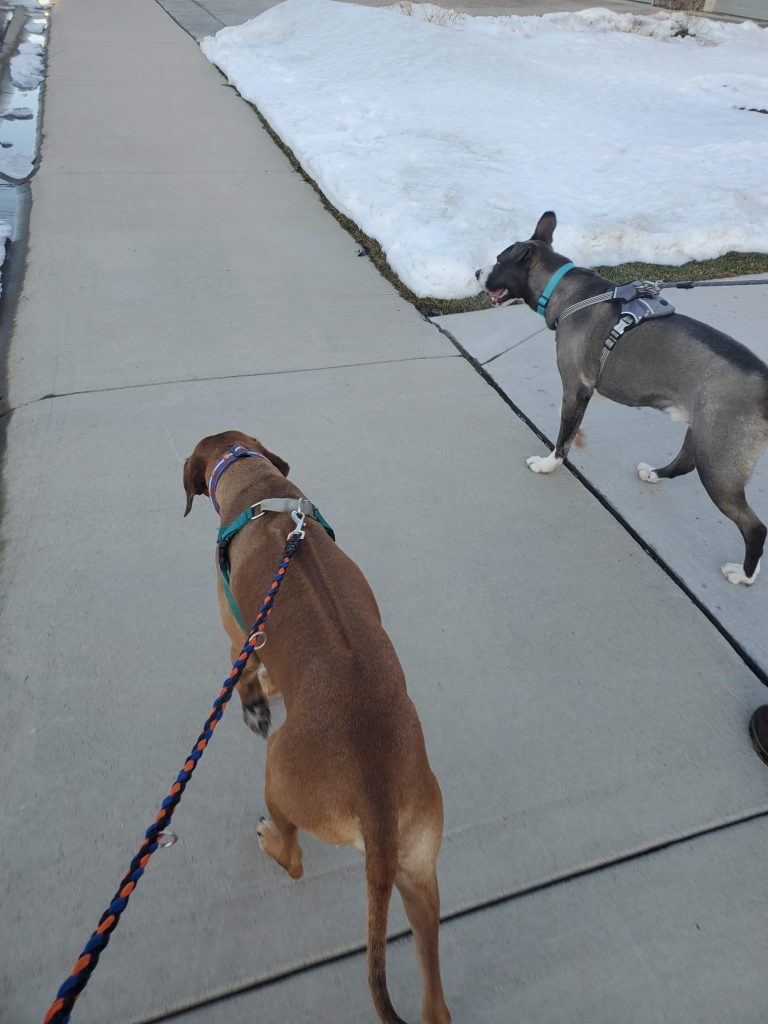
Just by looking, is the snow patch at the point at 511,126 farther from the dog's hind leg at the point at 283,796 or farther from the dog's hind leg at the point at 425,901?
the dog's hind leg at the point at 425,901

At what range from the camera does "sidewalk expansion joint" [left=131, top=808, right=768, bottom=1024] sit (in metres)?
1.77

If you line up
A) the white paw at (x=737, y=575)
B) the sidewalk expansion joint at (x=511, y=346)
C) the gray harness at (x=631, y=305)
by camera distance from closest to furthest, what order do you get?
the white paw at (x=737, y=575) < the gray harness at (x=631, y=305) < the sidewalk expansion joint at (x=511, y=346)

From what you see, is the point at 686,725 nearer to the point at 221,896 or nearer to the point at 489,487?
the point at 489,487

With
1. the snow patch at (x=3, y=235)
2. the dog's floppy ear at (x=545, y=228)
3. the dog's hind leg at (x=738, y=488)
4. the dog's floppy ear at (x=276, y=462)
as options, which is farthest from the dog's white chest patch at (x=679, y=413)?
the snow patch at (x=3, y=235)

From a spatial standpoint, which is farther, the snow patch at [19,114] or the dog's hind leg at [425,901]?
the snow patch at [19,114]

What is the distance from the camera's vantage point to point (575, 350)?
3.37 meters

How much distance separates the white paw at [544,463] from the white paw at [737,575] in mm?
984

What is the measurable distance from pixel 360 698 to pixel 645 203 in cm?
665

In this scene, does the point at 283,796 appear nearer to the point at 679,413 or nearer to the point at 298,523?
the point at 298,523

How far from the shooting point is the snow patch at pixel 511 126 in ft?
19.3

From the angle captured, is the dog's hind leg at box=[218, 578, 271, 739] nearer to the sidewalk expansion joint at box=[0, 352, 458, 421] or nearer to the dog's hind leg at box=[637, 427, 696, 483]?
the sidewalk expansion joint at box=[0, 352, 458, 421]

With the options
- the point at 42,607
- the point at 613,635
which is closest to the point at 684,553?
the point at 613,635

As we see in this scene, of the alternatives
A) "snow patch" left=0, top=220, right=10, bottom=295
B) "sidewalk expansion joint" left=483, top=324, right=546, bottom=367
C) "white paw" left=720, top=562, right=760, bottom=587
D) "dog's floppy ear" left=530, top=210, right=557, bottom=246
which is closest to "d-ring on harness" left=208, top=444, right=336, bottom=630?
"white paw" left=720, top=562, right=760, bottom=587

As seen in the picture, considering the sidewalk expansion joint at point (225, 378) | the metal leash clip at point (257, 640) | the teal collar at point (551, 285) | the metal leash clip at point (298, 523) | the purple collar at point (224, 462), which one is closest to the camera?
the metal leash clip at point (257, 640)
